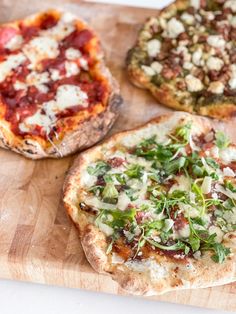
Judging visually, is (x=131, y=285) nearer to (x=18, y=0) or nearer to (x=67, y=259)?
(x=67, y=259)

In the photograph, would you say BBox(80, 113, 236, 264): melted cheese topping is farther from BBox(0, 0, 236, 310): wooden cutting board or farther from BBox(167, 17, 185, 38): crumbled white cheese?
BBox(167, 17, 185, 38): crumbled white cheese

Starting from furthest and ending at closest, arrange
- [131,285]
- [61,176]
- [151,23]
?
[151,23], [61,176], [131,285]

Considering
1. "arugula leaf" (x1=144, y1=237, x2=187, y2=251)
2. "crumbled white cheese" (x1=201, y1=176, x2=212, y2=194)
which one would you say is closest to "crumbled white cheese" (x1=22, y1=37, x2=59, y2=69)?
"crumbled white cheese" (x1=201, y1=176, x2=212, y2=194)

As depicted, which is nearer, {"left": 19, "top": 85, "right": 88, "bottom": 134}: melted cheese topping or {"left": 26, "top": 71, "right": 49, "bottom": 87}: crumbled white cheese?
{"left": 19, "top": 85, "right": 88, "bottom": 134}: melted cheese topping

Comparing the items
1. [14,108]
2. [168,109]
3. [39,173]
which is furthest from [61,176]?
[168,109]

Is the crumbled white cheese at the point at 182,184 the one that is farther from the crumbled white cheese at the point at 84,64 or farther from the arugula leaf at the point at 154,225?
the crumbled white cheese at the point at 84,64

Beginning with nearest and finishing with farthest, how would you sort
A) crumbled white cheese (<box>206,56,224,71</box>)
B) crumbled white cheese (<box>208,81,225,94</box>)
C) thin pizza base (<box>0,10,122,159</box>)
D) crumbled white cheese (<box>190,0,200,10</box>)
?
1. thin pizza base (<box>0,10,122,159</box>)
2. crumbled white cheese (<box>208,81,225,94</box>)
3. crumbled white cheese (<box>206,56,224,71</box>)
4. crumbled white cheese (<box>190,0,200,10</box>)

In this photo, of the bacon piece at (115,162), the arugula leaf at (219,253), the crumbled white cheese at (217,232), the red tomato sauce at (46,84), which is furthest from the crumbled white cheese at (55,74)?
the arugula leaf at (219,253)

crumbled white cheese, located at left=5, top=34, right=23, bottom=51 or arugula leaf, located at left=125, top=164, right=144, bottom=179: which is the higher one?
crumbled white cheese, located at left=5, top=34, right=23, bottom=51
